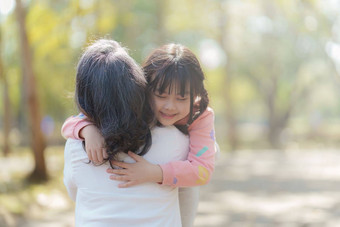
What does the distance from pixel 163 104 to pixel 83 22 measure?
951 centimetres

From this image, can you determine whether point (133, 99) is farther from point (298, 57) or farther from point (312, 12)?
point (298, 57)

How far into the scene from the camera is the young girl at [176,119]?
161 cm

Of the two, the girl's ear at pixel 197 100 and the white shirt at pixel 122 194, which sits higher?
the girl's ear at pixel 197 100

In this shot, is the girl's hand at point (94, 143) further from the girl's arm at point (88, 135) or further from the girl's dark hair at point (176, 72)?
the girl's dark hair at point (176, 72)

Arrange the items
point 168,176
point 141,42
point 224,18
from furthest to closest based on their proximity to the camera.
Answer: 1. point 141,42
2. point 224,18
3. point 168,176

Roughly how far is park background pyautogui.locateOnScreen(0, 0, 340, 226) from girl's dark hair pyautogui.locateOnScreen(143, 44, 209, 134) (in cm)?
23

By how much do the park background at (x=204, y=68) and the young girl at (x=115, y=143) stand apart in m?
0.37

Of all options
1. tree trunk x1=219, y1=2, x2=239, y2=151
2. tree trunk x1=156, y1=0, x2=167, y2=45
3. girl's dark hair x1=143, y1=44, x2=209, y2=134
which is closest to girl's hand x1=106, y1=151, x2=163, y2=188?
girl's dark hair x1=143, y1=44, x2=209, y2=134

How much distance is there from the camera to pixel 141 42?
22359mm

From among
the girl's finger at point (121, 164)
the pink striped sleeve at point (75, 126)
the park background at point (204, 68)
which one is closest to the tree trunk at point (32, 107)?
the park background at point (204, 68)

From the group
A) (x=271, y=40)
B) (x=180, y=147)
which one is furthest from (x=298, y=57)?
(x=180, y=147)

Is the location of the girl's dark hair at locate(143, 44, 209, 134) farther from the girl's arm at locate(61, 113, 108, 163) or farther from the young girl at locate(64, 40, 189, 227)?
the girl's arm at locate(61, 113, 108, 163)

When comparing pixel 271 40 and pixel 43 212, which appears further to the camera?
pixel 271 40

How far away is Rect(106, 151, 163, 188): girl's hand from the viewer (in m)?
1.57
